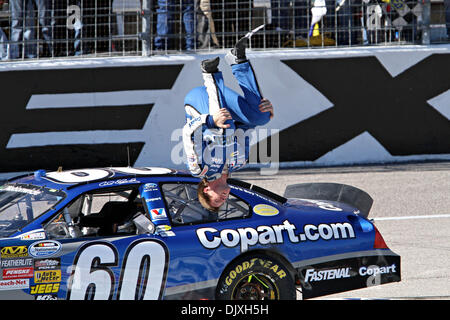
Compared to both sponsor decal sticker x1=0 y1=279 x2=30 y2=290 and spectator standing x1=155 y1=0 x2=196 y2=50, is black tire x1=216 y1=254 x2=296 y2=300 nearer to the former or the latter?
sponsor decal sticker x1=0 y1=279 x2=30 y2=290

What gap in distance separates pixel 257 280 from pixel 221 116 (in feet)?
5.24

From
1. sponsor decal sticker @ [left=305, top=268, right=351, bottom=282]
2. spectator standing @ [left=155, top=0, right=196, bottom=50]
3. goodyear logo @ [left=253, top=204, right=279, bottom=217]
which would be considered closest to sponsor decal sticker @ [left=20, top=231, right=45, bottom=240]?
goodyear logo @ [left=253, top=204, right=279, bottom=217]

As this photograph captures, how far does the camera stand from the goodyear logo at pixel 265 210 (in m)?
6.52

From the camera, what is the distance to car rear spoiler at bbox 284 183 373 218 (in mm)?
7346

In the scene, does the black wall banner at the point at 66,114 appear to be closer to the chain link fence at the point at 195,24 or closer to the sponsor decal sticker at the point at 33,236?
the chain link fence at the point at 195,24

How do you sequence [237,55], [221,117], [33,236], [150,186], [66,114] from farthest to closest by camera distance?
[66,114] < [150,186] < [33,236] < [237,55] < [221,117]

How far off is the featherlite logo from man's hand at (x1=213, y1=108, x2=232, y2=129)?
1112 mm

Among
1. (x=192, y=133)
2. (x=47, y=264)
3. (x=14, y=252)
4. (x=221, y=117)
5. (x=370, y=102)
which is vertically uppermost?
(x=370, y=102)

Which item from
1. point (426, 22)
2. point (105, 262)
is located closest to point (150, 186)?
point (105, 262)

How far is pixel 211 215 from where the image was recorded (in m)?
6.43

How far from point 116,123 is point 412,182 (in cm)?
526

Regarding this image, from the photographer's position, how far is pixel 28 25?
1337 centimetres

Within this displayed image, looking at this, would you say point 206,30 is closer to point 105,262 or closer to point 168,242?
point 168,242
